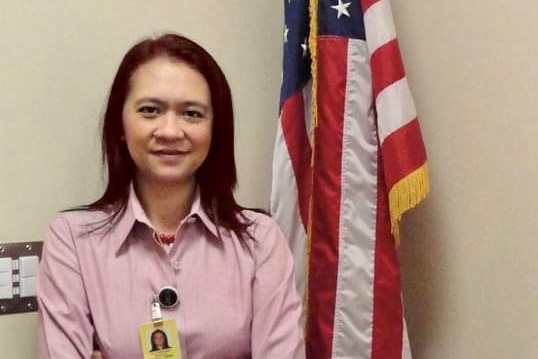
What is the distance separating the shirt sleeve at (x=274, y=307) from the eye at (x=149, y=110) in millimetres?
340

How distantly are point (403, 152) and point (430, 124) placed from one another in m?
0.21

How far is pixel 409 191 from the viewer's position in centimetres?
203

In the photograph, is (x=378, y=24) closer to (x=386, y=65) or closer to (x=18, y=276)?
(x=386, y=65)

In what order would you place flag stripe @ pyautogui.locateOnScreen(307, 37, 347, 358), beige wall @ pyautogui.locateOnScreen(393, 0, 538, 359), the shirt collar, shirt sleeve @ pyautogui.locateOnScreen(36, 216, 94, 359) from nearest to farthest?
1. shirt sleeve @ pyautogui.locateOnScreen(36, 216, 94, 359)
2. the shirt collar
3. beige wall @ pyautogui.locateOnScreen(393, 0, 538, 359)
4. flag stripe @ pyautogui.locateOnScreen(307, 37, 347, 358)

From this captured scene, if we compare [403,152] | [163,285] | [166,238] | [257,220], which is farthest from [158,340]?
[403,152]

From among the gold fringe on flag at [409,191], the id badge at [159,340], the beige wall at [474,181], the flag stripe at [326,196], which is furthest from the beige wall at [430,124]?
the id badge at [159,340]

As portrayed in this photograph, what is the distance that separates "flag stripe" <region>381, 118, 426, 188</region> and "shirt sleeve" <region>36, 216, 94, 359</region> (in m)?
0.73

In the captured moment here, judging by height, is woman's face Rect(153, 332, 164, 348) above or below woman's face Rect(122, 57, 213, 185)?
below

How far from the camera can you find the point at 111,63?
2084 millimetres

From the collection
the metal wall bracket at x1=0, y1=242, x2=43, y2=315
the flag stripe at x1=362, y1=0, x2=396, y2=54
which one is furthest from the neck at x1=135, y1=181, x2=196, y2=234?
the flag stripe at x1=362, y1=0, x2=396, y2=54

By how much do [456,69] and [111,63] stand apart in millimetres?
813

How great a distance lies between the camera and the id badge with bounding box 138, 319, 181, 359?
178 cm

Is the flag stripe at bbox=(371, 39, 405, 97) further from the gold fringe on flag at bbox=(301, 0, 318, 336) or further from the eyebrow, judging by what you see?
the eyebrow

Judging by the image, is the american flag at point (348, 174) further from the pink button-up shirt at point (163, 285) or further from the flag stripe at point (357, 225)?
the pink button-up shirt at point (163, 285)
